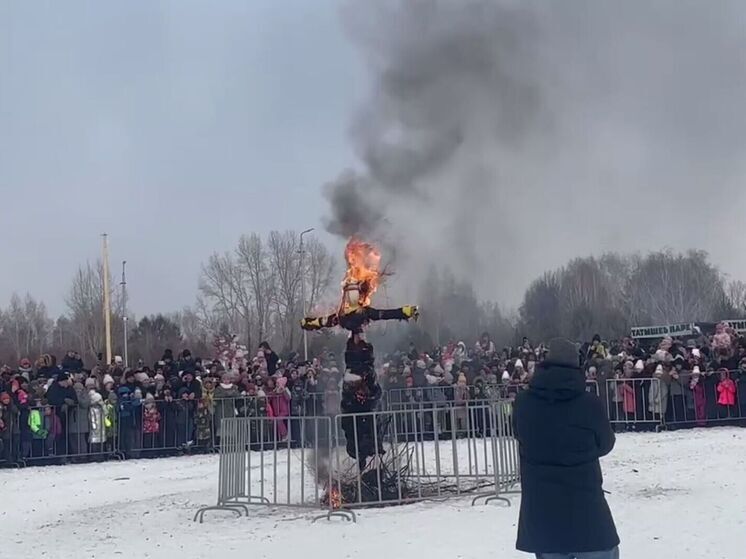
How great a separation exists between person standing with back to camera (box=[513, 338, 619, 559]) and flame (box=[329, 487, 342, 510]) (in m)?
5.30

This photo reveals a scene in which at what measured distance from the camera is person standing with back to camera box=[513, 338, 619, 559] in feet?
17.0

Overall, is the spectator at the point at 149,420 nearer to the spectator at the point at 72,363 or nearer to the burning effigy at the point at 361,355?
the spectator at the point at 72,363

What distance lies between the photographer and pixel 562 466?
17.4ft

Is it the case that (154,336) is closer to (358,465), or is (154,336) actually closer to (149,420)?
(149,420)

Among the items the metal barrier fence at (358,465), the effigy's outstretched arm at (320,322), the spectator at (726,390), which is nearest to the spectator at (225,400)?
the metal barrier fence at (358,465)

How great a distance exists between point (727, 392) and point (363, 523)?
1163 centimetres

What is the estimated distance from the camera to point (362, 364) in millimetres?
11781

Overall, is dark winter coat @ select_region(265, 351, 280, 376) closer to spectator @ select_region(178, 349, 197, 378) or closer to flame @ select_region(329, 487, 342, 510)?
spectator @ select_region(178, 349, 197, 378)

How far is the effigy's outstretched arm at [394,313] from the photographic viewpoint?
11594mm

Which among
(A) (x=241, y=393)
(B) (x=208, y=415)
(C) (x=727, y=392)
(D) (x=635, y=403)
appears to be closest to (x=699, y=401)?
(C) (x=727, y=392)

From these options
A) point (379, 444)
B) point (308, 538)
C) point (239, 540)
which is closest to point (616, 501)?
point (379, 444)

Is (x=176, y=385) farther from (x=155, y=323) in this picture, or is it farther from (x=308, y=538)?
(x=155, y=323)

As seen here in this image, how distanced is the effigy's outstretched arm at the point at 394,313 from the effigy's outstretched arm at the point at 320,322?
0.46 meters

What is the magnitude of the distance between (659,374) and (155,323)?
55644 mm
